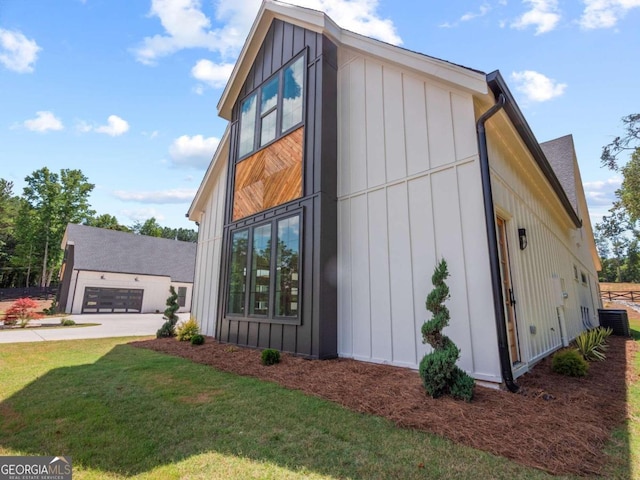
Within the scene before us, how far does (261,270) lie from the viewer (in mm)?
6488

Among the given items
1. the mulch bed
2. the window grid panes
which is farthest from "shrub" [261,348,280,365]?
the window grid panes

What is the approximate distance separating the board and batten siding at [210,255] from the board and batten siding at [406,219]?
490 centimetres

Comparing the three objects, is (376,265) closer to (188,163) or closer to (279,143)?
(279,143)

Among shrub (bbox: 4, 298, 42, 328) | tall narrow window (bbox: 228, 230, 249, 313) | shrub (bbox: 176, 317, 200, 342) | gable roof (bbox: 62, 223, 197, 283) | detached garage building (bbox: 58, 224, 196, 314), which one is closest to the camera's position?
tall narrow window (bbox: 228, 230, 249, 313)

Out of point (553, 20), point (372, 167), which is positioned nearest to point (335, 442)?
point (372, 167)

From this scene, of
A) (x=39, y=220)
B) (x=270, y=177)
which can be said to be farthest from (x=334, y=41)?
(x=39, y=220)

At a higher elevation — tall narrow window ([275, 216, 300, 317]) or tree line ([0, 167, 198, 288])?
tree line ([0, 167, 198, 288])

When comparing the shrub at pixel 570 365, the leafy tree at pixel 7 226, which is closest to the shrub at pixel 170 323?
the shrub at pixel 570 365

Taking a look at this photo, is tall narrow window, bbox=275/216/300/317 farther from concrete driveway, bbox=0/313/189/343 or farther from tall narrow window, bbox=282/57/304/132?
concrete driveway, bbox=0/313/189/343

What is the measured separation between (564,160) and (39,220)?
4510 centimetres

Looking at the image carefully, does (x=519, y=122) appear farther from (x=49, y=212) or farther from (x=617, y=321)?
(x=49, y=212)

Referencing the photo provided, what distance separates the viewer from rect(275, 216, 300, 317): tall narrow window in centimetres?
568

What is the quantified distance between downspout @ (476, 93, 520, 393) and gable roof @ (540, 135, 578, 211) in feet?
32.5

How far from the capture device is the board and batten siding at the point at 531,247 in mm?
4773
